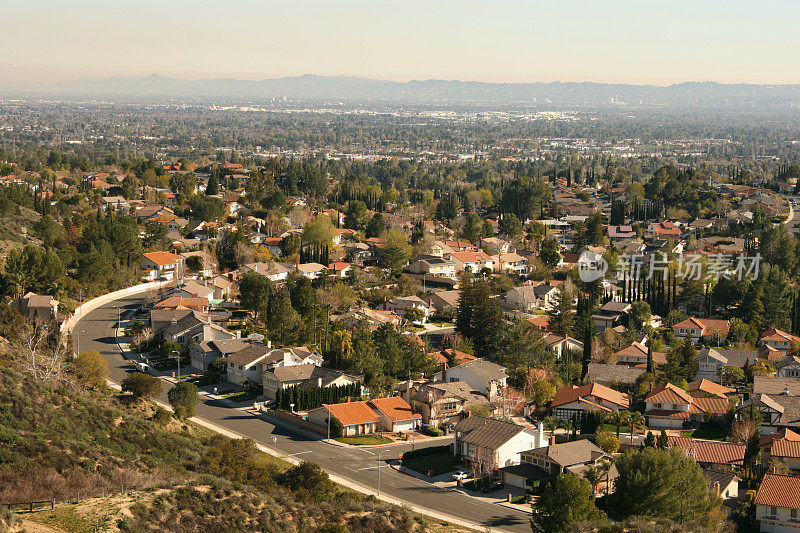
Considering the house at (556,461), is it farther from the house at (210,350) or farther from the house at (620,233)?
the house at (620,233)

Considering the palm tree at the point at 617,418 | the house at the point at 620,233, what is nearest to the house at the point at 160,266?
the palm tree at the point at 617,418

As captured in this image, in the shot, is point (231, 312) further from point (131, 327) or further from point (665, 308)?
point (665, 308)

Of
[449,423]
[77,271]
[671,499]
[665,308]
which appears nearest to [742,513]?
[671,499]

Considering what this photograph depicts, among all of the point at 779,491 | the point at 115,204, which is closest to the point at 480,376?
the point at 779,491

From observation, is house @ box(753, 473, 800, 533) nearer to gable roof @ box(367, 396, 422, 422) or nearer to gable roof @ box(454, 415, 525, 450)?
gable roof @ box(454, 415, 525, 450)

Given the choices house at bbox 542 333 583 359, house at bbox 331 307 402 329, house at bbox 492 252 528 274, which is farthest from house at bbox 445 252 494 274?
house at bbox 542 333 583 359
